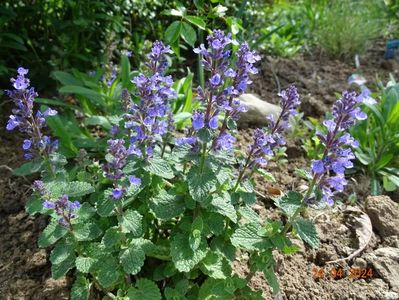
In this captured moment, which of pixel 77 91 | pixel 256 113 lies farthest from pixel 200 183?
pixel 256 113

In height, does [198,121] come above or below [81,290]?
above

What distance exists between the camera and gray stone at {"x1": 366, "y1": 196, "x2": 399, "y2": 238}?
9.18 ft

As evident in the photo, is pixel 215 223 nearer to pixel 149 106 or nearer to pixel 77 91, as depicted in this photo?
pixel 149 106

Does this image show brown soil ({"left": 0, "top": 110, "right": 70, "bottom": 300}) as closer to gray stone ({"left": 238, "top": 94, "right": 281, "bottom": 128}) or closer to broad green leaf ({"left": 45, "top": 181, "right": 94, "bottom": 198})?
broad green leaf ({"left": 45, "top": 181, "right": 94, "bottom": 198})

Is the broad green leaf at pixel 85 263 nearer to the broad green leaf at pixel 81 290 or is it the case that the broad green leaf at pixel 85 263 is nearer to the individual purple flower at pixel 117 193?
the broad green leaf at pixel 81 290

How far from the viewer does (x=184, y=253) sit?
203cm

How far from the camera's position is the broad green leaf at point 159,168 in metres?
2.04

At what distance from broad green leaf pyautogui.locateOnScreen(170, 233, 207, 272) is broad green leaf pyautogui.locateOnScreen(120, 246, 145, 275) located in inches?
5.5

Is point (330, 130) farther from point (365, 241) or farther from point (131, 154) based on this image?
point (365, 241)

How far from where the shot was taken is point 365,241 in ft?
8.94

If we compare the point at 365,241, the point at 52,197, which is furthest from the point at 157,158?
the point at 365,241

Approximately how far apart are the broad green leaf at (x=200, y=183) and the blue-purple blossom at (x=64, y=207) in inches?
19.3

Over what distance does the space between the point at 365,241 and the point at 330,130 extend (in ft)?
4.03

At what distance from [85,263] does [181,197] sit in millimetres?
526
